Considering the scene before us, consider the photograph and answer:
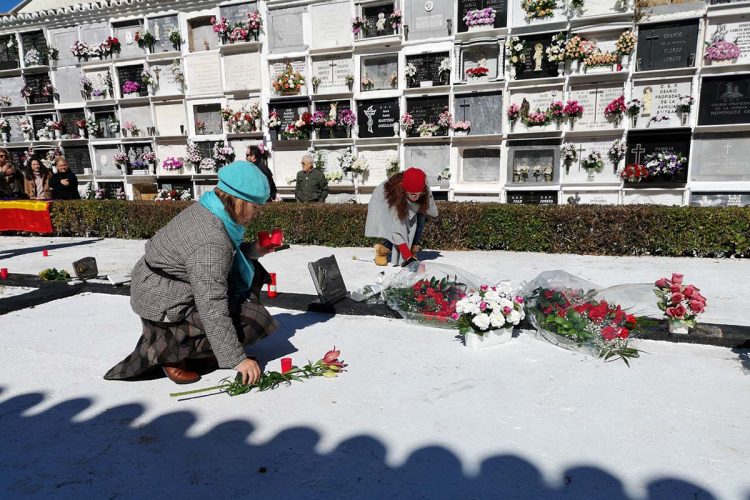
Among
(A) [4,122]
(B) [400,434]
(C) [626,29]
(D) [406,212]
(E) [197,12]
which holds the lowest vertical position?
(B) [400,434]

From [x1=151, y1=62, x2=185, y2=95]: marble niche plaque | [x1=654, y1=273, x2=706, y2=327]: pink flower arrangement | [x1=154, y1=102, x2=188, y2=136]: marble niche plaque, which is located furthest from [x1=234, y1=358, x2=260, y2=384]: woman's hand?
[x1=151, y1=62, x2=185, y2=95]: marble niche plaque

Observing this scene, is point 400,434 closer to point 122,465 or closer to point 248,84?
point 122,465

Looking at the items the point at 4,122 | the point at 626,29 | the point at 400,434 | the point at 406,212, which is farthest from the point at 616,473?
the point at 4,122

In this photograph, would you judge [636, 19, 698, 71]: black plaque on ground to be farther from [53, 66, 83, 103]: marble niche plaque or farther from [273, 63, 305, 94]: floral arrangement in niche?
[53, 66, 83, 103]: marble niche plaque

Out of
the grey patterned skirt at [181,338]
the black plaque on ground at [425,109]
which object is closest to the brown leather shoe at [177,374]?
the grey patterned skirt at [181,338]

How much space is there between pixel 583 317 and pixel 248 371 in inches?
83.3

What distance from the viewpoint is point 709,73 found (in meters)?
8.60

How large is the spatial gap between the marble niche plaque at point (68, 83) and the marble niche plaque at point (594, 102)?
1270cm

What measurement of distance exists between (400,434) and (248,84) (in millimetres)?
11078

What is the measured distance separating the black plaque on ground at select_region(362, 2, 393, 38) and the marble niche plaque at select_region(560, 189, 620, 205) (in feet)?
16.9

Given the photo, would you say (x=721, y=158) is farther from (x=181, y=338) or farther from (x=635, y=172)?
(x=181, y=338)

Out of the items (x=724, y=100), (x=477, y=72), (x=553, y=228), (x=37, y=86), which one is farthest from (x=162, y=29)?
(x=724, y=100)

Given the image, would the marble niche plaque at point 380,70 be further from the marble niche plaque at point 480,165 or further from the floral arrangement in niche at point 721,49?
the floral arrangement in niche at point 721,49

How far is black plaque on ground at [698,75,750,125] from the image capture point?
27.9 ft
